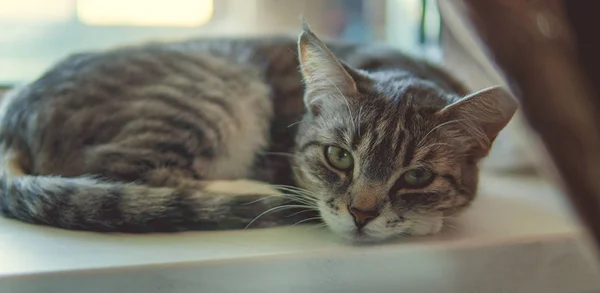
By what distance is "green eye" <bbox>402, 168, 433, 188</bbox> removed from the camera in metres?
1.02

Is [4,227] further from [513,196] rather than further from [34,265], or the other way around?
[513,196]

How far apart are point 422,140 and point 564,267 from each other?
1.17 ft

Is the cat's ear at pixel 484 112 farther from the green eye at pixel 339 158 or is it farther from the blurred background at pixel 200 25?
the blurred background at pixel 200 25

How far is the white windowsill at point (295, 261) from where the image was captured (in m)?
0.86

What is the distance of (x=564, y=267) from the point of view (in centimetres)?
104

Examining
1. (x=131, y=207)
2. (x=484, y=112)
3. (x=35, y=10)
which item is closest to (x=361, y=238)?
(x=484, y=112)

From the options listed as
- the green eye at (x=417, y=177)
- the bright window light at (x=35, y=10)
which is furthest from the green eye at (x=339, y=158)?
the bright window light at (x=35, y=10)

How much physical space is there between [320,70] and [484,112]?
313 mm

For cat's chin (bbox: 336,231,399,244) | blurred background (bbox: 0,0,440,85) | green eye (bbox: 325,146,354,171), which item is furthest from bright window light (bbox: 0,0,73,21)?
cat's chin (bbox: 336,231,399,244)

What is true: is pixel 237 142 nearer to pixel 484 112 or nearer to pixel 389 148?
pixel 389 148

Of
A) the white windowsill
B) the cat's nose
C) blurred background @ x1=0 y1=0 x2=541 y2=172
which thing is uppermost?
blurred background @ x1=0 y1=0 x2=541 y2=172

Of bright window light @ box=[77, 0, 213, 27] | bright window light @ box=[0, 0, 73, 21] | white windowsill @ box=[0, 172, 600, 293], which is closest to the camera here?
white windowsill @ box=[0, 172, 600, 293]

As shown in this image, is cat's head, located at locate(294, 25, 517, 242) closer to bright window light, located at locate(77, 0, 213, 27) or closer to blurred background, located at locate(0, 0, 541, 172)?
blurred background, located at locate(0, 0, 541, 172)

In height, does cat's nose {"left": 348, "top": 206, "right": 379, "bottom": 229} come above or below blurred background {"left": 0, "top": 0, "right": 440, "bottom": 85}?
below
